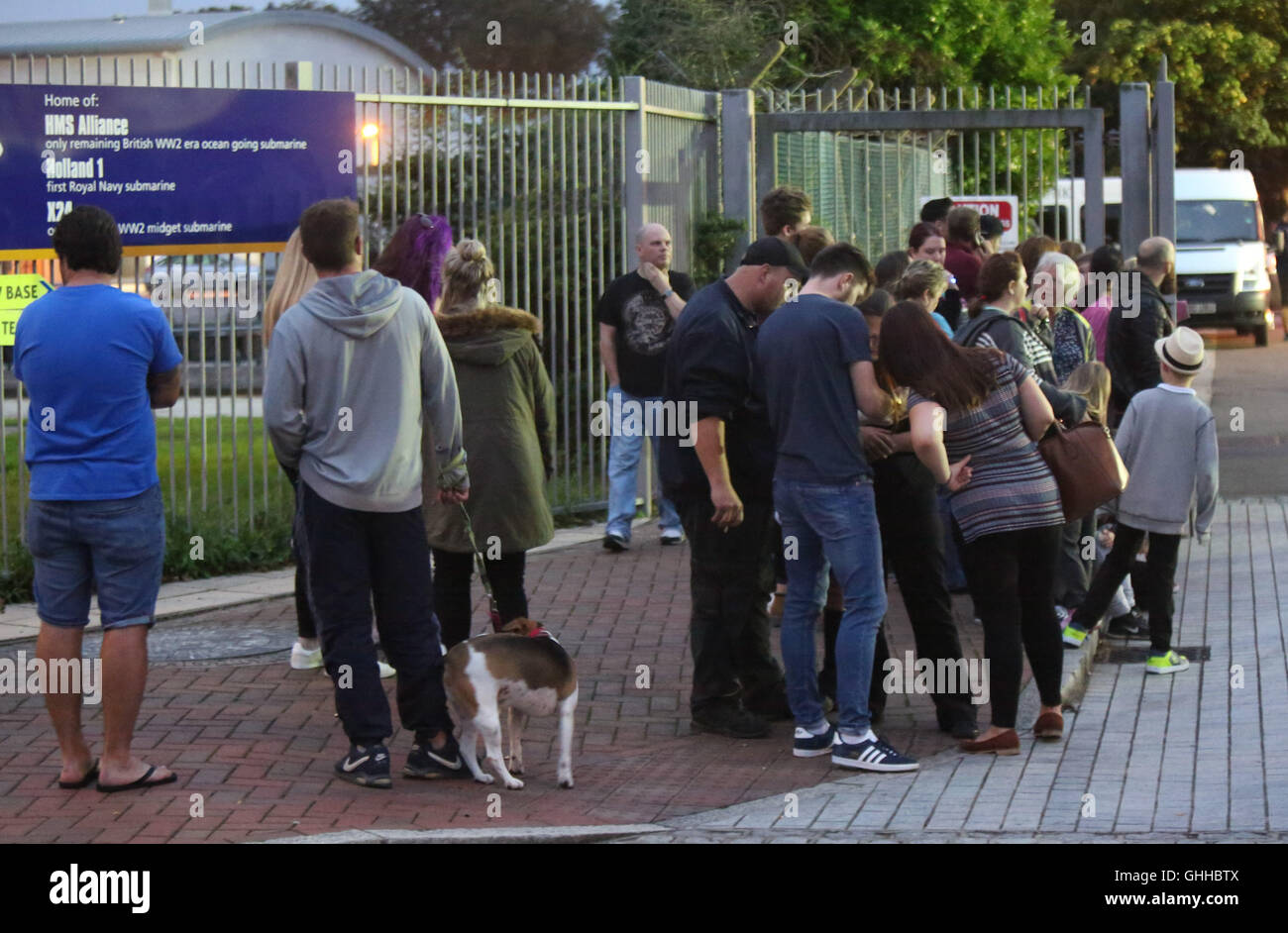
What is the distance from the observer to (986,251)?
10.2 metres

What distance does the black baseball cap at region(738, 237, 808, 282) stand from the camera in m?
6.78

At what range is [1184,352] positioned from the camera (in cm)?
810

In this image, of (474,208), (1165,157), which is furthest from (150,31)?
(1165,157)

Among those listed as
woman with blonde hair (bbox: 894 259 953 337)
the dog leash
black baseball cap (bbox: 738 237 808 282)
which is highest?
black baseball cap (bbox: 738 237 808 282)

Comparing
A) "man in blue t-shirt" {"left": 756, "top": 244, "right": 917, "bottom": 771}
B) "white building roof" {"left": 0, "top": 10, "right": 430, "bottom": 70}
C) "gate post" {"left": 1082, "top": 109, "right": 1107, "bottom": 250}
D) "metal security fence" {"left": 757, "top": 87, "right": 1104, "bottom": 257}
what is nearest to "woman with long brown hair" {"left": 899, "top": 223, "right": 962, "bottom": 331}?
"man in blue t-shirt" {"left": 756, "top": 244, "right": 917, "bottom": 771}

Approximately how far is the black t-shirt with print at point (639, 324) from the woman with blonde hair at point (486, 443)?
121 inches

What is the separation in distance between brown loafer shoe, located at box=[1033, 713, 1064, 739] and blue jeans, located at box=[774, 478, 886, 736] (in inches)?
26.6

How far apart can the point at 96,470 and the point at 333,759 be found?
1.37 m

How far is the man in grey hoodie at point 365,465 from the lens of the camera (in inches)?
239

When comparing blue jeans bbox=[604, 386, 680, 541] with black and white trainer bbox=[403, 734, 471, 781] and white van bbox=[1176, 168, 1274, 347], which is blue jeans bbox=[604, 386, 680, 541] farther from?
white van bbox=[1176, 168, 1274, 347]

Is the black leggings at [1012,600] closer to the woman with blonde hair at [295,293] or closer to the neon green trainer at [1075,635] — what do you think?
the neon green trainer at [1075,635]

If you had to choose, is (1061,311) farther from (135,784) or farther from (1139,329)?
(135,784)

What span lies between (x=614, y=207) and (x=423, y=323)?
20.3 ft

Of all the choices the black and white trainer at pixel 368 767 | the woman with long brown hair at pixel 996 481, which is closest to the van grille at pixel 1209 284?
the woman with long brown hair at pixel 996 481
